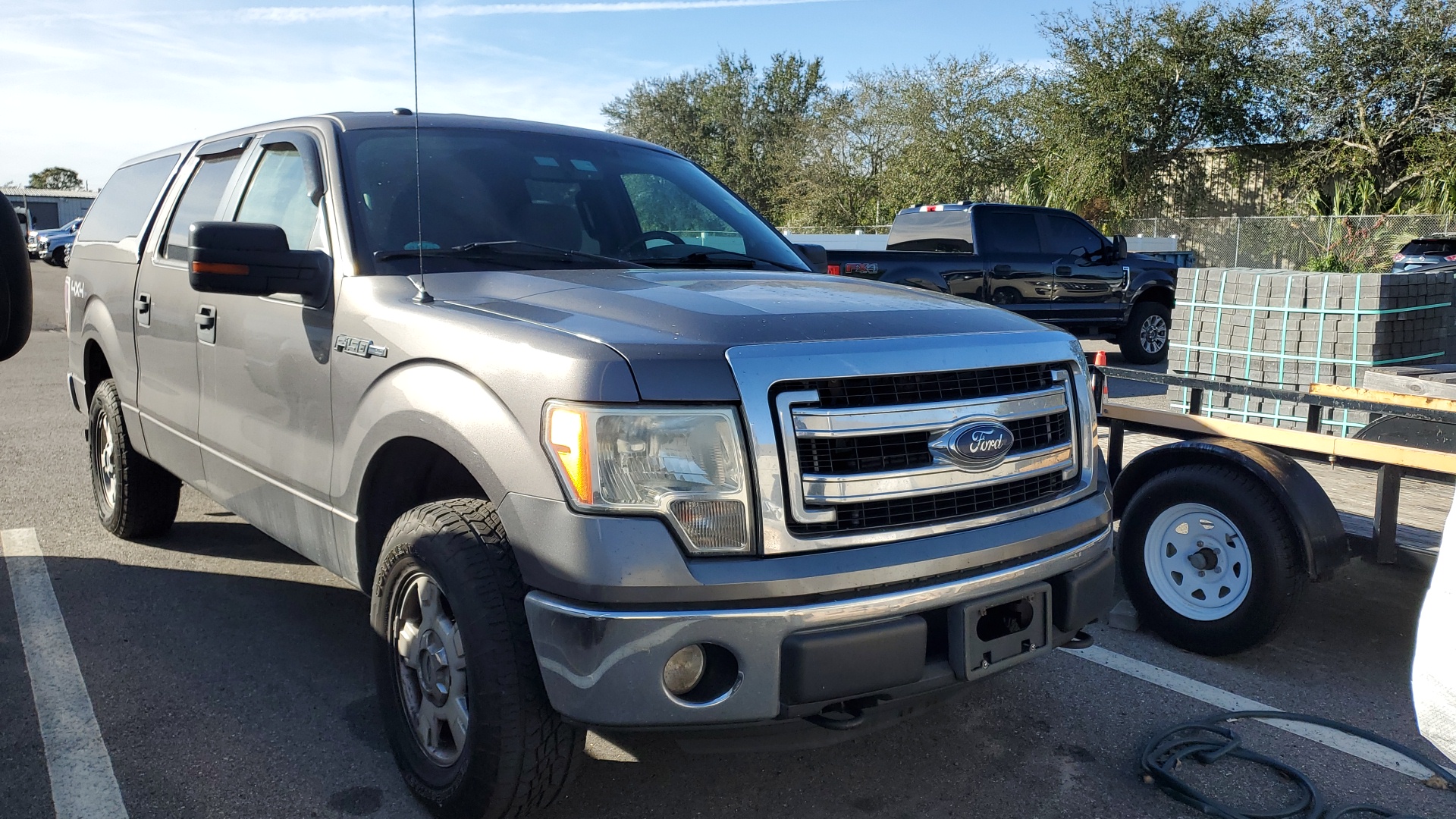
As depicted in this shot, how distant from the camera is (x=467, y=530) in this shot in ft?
8.80

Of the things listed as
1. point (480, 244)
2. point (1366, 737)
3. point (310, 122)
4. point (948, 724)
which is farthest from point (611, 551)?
point (1366, 737)

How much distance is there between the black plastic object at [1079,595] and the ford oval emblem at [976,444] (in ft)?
1.32

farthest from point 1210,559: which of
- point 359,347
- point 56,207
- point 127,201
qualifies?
point 56,207

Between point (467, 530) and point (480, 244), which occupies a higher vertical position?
point (480, 244)

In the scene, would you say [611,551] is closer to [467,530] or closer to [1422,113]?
[467,530]

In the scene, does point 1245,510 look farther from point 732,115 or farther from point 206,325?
point 732,115

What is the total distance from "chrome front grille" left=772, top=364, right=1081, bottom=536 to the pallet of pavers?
2.73 metres

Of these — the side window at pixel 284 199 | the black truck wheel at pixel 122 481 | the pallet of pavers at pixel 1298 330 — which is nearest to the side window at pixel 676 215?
the side window at pixel 284 199

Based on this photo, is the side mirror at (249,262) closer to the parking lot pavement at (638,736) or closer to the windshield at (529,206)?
the windshield at (529,206)

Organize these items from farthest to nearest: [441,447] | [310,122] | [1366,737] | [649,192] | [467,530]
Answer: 1. [649,192]
2. [310,122]
3. [1366,737]
4. [441,447]
5. [467,530]

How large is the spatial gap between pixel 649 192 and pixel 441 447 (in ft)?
5.46

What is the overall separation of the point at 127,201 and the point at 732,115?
4575 cm

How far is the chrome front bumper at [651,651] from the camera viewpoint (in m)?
2.39

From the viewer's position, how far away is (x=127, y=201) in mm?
5551
